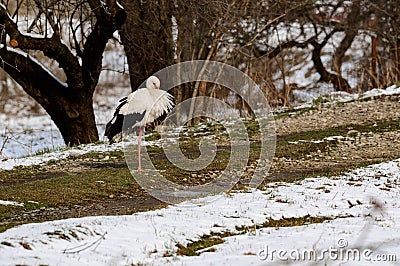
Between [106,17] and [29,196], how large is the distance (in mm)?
7055

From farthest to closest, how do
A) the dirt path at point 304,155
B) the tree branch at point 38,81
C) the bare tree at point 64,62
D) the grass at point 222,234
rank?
the tree branch at point 38,81 < the bare tree at point 64,62 < the dirt path at point 304,155 < the grass at point 222,234

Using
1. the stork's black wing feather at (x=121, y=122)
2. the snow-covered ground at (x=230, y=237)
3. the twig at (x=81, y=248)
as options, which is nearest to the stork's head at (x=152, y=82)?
the stork's black wing feather at (x=121, y=122)

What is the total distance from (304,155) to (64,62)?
235 inches

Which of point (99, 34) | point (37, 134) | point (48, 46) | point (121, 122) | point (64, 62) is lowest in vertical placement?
point (37, 134)

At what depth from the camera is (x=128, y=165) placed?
10.9 metres

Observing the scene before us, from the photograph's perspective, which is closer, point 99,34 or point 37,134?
point 99,34

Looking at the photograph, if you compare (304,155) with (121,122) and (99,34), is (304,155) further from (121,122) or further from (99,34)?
(99,34)

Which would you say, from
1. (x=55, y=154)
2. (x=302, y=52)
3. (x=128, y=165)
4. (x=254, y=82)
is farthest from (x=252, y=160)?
(x=302, y=52)

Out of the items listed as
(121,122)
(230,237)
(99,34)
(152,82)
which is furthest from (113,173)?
(99,34)

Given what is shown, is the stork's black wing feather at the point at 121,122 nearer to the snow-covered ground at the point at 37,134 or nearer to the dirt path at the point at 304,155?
the dirt path at the point at 304,155

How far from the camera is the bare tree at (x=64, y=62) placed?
46.9 feet

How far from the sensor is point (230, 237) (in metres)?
6.30

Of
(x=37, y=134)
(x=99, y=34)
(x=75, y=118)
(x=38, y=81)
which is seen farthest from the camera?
(x=37, y=134)

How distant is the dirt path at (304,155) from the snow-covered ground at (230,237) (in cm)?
85
